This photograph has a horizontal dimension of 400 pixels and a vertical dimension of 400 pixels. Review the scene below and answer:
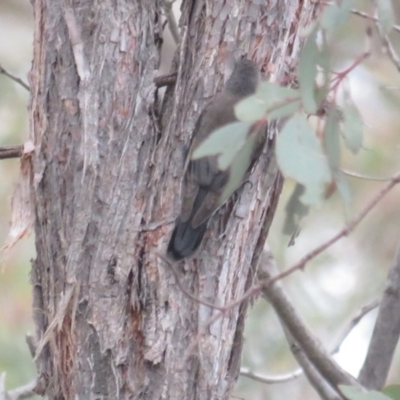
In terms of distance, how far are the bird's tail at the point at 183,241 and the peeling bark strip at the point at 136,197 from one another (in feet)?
0.11

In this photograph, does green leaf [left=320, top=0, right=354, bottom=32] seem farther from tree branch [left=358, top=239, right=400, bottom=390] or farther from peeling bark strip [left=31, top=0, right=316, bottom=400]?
tree branch [left=358, top=239, right=400, bottom=390]

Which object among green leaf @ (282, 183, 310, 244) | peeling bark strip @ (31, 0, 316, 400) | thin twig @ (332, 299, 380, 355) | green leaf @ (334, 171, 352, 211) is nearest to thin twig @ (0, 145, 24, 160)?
peeling bark strip @ (31, 0, 316, 400)

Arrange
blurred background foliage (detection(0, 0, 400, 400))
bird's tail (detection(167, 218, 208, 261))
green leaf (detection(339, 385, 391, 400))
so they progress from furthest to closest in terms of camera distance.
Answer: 1. blurred background foliage (detection(0, 0, 400, 400))
2. bird's tail (detection(167, 218, 208, 261))
3. green leaf (detection(339, 385, 391, 400))

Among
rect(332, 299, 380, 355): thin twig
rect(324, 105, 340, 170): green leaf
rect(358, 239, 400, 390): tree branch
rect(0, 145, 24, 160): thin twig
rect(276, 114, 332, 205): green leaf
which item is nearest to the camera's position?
rect(276, 114, 332, 205): green leaf

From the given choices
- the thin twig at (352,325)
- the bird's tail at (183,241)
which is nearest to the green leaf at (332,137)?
the bird's tail at (183,241)

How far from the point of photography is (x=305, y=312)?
3994 mm

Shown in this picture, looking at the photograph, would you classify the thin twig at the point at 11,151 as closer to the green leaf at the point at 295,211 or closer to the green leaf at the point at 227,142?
the green leaf at the point at 295,211

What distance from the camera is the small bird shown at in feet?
4.97

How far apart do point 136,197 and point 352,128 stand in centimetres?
48

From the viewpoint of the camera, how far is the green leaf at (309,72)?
1166mm

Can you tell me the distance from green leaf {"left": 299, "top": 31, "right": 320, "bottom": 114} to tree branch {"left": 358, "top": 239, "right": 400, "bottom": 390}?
3.13 ft

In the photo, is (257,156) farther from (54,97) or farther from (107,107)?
(54,97)

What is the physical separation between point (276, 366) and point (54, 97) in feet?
7.87

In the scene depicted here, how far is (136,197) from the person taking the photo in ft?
5.17
